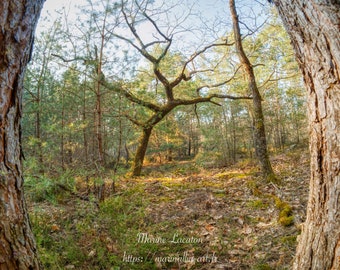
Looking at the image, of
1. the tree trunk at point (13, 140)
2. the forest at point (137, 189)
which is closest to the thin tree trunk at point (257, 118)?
the forest at point (137, 189)

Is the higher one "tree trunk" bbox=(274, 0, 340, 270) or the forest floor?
"tree trunk" bbox=(274, 0, 340, 270)

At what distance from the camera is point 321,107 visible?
1.42 meters

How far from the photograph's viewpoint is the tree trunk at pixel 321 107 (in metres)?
1.31

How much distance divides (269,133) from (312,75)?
776 inches

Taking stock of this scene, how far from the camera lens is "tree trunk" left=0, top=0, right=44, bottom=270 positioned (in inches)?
40.8

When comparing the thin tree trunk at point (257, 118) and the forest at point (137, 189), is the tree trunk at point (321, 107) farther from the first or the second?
the thin tree trunk at point (257, 118)

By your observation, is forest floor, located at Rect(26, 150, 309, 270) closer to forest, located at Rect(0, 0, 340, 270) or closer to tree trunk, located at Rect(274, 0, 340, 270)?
Result: forest, located at Rect(0, 0, 340, 270)

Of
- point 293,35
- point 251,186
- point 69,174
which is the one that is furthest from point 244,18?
point 69,174

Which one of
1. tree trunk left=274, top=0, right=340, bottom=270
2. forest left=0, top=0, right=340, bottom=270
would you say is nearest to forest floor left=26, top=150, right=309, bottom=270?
forest left=0, top=0, right=340, bottom=270

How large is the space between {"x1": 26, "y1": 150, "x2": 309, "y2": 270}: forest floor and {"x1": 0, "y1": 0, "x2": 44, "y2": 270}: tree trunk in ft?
4.31

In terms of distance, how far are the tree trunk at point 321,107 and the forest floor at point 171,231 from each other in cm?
127

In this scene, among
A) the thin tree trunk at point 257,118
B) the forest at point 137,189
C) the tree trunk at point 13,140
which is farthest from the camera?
the thin tree trunk at point 257,118

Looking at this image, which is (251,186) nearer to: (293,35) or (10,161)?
(293,35)

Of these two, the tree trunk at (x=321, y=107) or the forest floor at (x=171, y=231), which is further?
the forest floor at (x=171, y=231)
